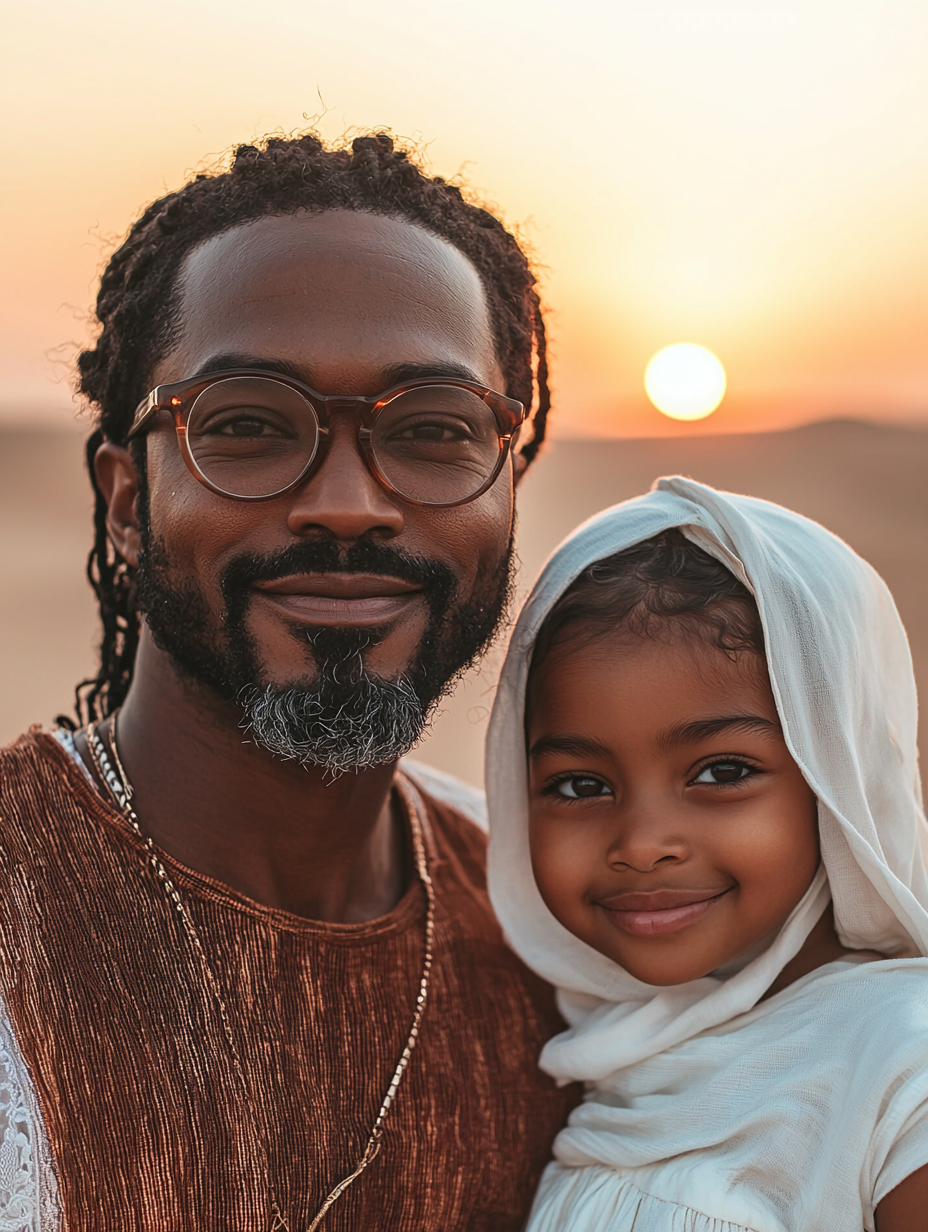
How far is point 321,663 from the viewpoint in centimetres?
239

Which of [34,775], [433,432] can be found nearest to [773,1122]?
[433,432]

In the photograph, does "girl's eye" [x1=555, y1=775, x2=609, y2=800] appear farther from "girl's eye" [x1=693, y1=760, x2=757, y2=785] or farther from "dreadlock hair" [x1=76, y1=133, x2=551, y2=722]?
"dreadlock hair" [x1=76, y1=133, x2=551, y2=722]

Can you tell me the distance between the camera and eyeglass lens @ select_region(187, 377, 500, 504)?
240cm

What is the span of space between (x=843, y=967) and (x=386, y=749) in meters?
0.97

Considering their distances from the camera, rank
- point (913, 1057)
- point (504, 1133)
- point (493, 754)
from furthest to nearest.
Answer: point (493, 754), point (504, 1133), point (913, 1057)

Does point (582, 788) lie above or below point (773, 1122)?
above

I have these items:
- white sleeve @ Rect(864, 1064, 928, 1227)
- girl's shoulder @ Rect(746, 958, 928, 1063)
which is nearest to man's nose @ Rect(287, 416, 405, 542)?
girl's shoulder @ Rect(746, 958, 928, 1063)

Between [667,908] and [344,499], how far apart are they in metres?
1.02

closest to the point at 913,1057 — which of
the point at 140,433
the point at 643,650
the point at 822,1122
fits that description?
the point at 822,1122

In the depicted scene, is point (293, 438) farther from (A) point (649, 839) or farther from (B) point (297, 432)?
(A) point (649, 839)

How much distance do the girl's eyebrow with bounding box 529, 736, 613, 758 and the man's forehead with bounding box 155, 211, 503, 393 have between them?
795mm

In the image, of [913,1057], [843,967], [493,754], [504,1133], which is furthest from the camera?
[493,754]

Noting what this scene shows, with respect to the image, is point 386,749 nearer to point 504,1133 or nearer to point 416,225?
point 504,1133

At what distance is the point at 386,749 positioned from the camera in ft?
7.98
